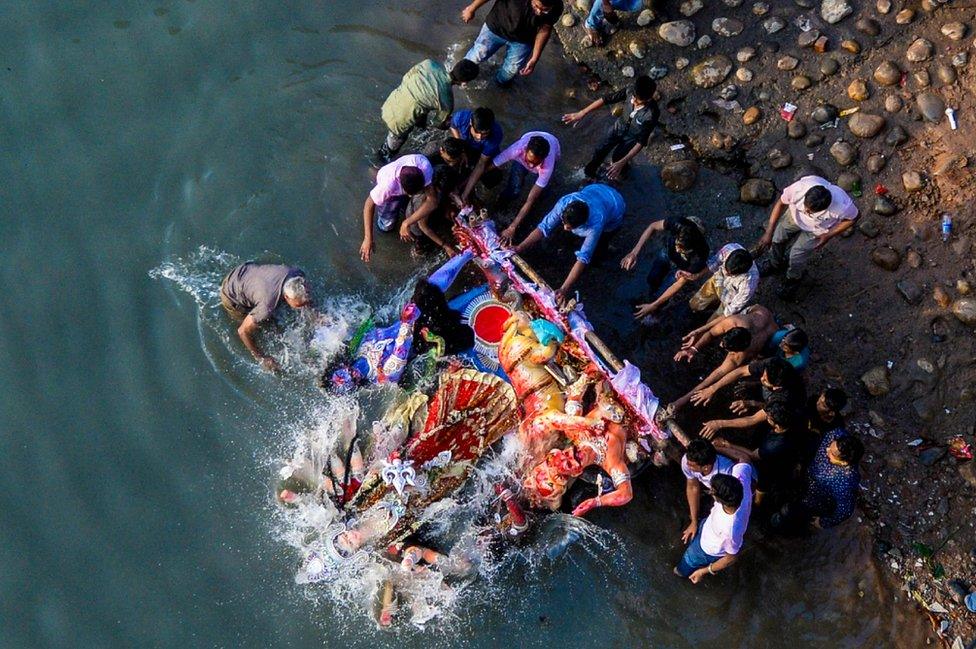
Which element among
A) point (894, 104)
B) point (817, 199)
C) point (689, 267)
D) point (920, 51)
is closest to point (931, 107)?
point (894, 104)

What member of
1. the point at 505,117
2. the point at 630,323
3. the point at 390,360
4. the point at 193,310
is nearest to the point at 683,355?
the point at 630,323

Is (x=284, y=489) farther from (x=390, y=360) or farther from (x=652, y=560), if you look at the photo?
(x=652, y=560)

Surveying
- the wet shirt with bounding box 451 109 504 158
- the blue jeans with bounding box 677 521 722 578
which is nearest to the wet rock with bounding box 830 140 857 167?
the wet shirt with bounding box 451 109 504 158

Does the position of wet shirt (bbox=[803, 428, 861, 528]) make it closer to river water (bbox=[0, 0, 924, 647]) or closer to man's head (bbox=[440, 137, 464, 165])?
river water (bbox=[0, 0, 924, 647])

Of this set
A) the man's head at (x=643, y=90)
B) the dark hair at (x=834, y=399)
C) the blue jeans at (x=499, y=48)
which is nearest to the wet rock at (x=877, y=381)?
the dark hair at (x=834, y=399)

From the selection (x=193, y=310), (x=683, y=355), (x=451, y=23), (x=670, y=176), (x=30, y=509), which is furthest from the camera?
(x=451, y=23)

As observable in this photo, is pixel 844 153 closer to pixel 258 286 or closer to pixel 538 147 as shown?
pixel 538 147
